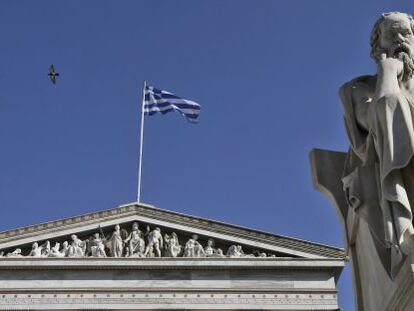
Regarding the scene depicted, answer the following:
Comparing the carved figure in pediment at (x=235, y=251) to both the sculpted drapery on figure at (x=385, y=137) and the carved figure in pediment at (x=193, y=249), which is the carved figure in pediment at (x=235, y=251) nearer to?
the carved figure in pediment at (x=193, y=249)

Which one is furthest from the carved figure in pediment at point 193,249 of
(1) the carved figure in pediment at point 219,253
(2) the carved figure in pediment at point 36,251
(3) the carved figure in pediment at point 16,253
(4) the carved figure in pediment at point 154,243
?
(3) the carved figure in pediment at point 16,253

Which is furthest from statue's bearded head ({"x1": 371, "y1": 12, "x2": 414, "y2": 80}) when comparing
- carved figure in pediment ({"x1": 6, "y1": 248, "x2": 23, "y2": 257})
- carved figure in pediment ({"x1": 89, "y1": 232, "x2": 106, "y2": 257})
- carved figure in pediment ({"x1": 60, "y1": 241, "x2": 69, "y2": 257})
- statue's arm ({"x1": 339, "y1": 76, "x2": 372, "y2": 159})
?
carved figure in pediment ({"x1": 6, "y1": 248, "x2": 23, "y2": 257})

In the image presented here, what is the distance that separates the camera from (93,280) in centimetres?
1977

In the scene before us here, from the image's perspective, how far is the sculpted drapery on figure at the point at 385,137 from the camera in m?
2.06

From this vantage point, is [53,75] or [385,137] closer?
[385,137]

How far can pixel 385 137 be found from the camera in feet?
6.98

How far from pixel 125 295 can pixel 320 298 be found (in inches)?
189

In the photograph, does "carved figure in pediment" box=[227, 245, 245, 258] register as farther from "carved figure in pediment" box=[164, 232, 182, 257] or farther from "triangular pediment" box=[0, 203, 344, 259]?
"carved figure in pediment" box=[164, 232, 182, 257]

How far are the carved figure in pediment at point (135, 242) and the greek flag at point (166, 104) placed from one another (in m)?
3.49

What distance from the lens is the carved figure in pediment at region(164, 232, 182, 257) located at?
20.2 m

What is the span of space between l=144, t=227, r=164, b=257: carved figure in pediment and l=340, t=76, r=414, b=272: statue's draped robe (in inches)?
706

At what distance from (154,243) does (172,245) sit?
1.54 ft

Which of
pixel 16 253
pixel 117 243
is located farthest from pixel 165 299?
pixel 16 253

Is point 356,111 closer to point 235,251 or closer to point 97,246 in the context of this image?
point 235,251
